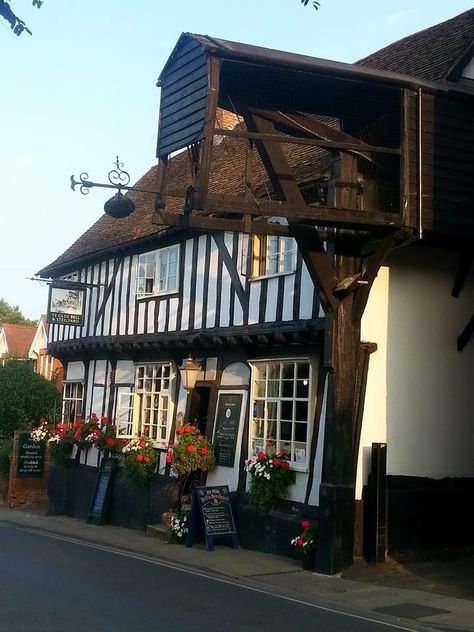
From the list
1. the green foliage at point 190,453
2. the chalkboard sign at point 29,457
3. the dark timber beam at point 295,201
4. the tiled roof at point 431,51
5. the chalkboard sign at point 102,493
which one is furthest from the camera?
the chalkboard sign at point 29,457

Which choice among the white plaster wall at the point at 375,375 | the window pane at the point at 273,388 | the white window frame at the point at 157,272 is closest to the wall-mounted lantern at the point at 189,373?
the white window frame at the point at 157,272

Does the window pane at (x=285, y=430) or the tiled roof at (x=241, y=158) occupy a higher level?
the tiled roof at (x=241, y=158)

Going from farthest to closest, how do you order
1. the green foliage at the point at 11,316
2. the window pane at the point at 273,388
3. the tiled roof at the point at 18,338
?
the green foliage at the point at 11,316
the tiled roof at the point at 18,338
the window pane at the point at 273,388

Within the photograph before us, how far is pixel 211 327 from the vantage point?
15.5 meters

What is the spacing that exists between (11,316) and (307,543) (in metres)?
70.7

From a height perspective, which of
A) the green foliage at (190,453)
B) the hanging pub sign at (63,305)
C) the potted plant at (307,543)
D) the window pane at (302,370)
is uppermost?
the hanging pub sign at (63,305)

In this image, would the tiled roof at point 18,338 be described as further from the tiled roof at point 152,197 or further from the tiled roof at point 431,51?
the tiled roof at point 431,51

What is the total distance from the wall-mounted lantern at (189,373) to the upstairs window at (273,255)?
7.73ft

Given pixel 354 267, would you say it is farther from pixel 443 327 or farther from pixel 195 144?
pixel 195 144

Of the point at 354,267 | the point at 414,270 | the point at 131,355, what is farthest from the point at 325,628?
the point at 131,355

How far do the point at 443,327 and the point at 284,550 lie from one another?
432cm

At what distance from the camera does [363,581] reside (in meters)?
11.0

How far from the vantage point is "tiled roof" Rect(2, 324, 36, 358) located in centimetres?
5618

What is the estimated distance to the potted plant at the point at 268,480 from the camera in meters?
13.0
